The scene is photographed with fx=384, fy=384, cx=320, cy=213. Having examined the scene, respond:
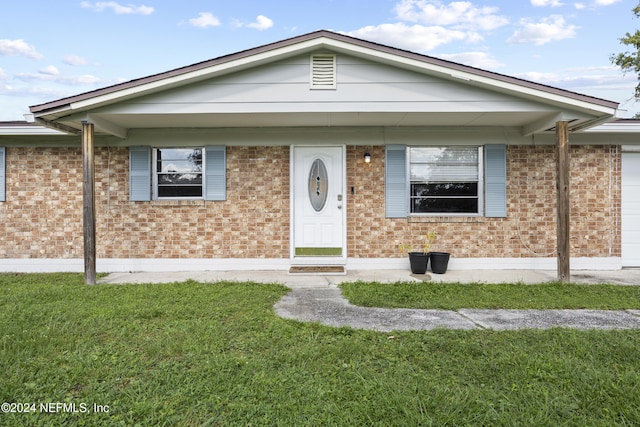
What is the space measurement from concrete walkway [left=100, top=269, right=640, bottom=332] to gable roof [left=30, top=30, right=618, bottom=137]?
2717mm

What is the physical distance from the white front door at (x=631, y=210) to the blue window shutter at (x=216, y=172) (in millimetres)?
7442

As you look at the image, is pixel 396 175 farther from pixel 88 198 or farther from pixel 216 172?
pixel 88 198

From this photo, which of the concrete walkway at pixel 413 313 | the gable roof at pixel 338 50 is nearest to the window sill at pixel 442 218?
the concrete walkway at pixel 413 313

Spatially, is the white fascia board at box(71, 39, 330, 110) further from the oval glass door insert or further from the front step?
the front step

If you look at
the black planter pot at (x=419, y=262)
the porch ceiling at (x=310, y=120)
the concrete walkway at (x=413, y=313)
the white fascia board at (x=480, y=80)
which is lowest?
the concrete walkway at (x=413, y=313)

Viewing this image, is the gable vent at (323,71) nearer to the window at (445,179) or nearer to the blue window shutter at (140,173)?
the window at (445,179)

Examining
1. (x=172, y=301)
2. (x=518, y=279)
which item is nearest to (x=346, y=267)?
(x=518, y=279)

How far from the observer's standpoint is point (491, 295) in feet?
16.7

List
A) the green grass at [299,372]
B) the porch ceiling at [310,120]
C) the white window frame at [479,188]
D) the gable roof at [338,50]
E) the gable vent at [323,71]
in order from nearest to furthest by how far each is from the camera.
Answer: the green grass at [299,372], the gable roof at [338,50], the gable vent at [323,71], the porch ceiling at [310,120], the white window frame at [479,188]

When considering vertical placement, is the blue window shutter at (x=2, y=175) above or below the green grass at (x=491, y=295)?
above

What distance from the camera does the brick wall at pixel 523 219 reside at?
23.3 ft

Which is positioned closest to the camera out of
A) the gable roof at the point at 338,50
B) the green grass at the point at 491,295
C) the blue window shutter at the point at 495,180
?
the green grass at the point at 491,295

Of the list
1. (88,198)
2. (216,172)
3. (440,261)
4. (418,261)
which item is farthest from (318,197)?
(88,198)

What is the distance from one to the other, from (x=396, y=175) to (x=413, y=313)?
3.35m
